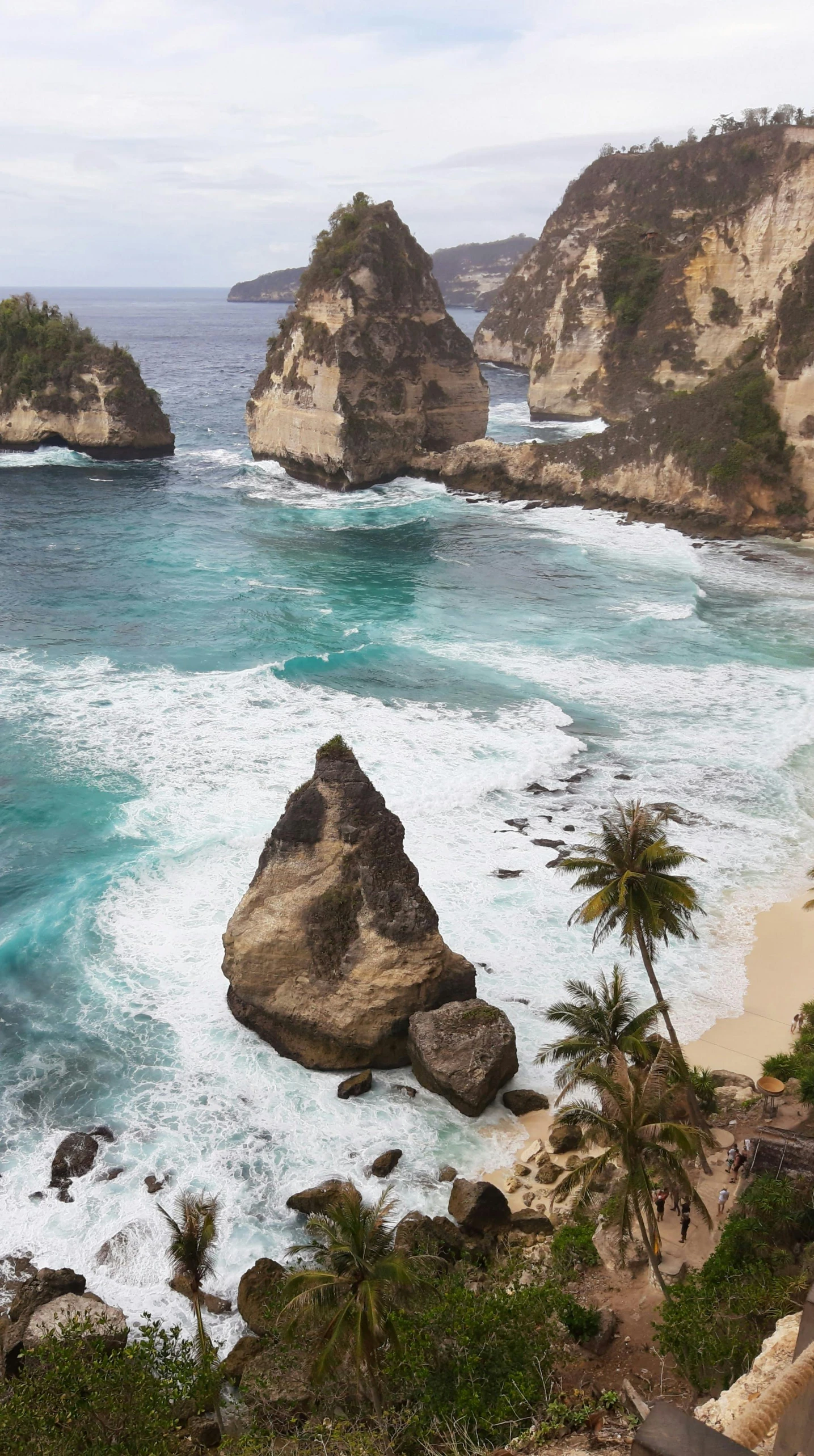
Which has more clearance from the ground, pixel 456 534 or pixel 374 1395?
pixel 456 534

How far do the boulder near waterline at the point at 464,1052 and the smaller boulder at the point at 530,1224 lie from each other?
279 cm

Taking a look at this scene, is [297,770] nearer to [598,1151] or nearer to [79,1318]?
[598,1151]

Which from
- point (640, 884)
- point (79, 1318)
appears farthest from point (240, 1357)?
point (640, 884)

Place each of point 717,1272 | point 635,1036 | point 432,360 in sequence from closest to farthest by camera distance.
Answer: point 717,1272 → point 635,1036 → point 432,360

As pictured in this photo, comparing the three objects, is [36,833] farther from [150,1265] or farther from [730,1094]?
[730,1094]

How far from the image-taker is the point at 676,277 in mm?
83125

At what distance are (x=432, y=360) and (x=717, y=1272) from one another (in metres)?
69.9

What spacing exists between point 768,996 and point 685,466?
1915 inches

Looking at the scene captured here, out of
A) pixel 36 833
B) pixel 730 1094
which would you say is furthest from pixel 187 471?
pixel 730 1094

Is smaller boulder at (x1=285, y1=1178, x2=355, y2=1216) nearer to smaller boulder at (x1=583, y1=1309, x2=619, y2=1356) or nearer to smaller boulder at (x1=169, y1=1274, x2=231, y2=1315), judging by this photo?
smaller boulder at (x1=169, y1=1274, x2=231, y2=1315)

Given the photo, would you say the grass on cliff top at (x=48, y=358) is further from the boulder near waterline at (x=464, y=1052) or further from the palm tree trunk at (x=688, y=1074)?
the palm tree trunk at (x=688, y=1074)

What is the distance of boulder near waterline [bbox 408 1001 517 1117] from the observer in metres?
21.6

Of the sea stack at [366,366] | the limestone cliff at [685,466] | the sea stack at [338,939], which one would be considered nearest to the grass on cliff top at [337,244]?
the sea stack at [366,366]

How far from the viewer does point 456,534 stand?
67.5 meters
